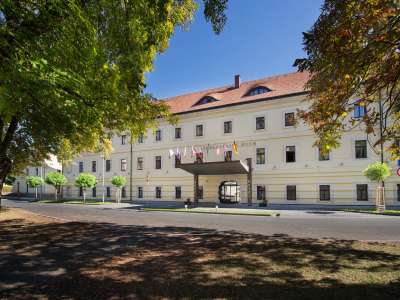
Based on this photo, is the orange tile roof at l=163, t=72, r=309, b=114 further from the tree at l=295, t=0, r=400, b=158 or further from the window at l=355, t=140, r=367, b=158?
the tree at l=295, t=0, r=400, b=158

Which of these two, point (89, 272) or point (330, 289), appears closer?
point (330, 289)

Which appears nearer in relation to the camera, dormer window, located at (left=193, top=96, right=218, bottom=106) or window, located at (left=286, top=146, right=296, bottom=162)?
window, located at (left=286, top=146, right=296, bottom=162)

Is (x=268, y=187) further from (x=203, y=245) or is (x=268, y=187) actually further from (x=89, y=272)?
(x=89, y=272)

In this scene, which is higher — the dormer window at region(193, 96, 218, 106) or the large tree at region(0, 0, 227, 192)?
the dormer window at region(193, 96, 218, 106)

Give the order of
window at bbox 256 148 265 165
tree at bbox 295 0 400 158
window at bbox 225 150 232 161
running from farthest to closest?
window at bbox 225 150 232 161 → window at bbox 256 148 265 165 → tree at bbox 295 0 400 158

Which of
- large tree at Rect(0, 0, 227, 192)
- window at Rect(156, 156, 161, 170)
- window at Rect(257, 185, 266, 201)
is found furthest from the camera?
window at Rect(156, 156, 161, 170)

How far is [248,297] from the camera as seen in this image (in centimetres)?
467

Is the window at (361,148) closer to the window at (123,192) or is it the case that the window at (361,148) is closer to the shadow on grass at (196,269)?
the shadow on grass at (196,269)

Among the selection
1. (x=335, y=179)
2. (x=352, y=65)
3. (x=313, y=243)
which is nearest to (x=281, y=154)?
(x=335, y=179)

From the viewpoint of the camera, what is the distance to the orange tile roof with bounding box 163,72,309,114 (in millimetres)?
31641

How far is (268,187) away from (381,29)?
85.0 ft

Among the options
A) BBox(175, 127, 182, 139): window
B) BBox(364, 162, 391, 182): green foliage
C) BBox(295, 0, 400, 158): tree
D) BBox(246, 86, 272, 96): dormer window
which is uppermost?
BBox(246, 86, 272, 96): dormer window

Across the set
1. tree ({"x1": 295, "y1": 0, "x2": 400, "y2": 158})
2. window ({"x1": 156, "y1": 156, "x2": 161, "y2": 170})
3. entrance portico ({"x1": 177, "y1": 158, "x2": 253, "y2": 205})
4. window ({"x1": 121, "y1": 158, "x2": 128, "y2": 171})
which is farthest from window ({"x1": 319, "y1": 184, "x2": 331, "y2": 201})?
window ({"x1": 121, "y1": 158, "x2": 128, "y2": 171})

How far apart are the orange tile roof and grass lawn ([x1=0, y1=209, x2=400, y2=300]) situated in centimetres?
2329
